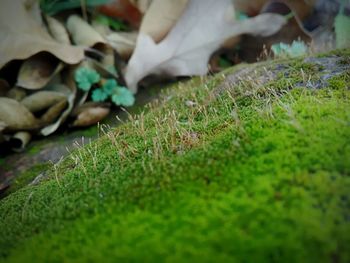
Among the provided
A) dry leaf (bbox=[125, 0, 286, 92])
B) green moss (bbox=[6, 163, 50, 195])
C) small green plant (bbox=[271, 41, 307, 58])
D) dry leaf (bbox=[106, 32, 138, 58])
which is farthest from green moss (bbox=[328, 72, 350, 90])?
dry leaf (bbox=[106, 32, 138, 58])

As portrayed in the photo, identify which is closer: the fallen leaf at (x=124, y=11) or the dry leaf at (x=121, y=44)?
the dry leaf at (x=121, y=44)

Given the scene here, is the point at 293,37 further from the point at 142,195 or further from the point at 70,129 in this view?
the point at 142,195

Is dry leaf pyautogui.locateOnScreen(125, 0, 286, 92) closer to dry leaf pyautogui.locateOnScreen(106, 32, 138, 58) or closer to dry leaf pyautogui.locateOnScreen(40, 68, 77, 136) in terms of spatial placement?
dry leaf pyautogui.locateOnScreen(106, 32, 138, 58)

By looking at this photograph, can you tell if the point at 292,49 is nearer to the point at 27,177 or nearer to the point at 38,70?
the point at 38,70

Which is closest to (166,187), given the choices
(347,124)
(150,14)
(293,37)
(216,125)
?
(216,125)

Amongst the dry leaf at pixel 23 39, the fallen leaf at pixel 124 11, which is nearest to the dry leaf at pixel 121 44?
the fallen leaf at pixel 124 11

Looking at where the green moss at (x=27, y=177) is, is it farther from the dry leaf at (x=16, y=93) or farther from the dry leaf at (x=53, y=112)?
the dry leaf at (x=16, y=93)

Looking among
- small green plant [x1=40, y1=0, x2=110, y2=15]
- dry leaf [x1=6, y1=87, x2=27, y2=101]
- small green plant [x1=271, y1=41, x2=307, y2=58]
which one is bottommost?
small green plant [x1=271, y1=41, x2=307, y2=58]
